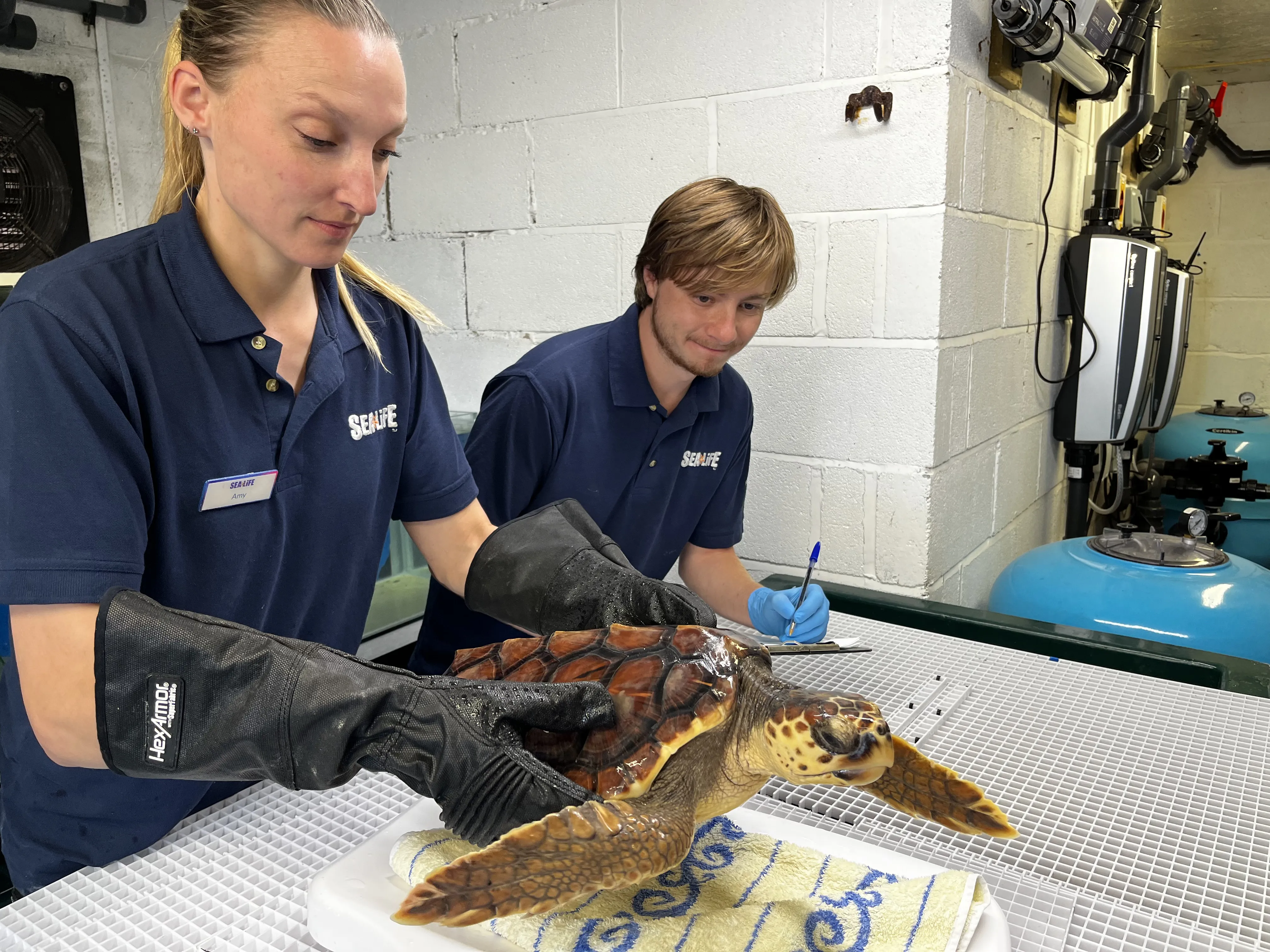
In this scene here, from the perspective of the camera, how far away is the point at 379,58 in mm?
812

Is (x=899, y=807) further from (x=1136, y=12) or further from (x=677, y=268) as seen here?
(x=1136, y=12)

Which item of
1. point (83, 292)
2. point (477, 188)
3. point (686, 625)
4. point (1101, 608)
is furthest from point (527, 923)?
point (477, 188)

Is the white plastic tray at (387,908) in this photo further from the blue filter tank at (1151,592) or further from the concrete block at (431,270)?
the concrete block at (431,270)

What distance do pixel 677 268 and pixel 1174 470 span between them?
2.53 meters

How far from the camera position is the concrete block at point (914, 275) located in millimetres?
1789

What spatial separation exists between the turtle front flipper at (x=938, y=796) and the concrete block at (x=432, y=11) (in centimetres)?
212

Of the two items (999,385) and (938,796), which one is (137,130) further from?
(938,796)

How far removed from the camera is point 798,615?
131 cm

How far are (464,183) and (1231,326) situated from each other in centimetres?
368

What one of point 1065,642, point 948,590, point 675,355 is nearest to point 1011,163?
point 948,590

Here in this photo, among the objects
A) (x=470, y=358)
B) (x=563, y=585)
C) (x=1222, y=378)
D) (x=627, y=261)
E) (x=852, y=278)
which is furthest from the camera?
(x=1222, y=378)

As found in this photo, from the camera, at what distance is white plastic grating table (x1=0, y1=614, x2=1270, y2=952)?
28.2 inches

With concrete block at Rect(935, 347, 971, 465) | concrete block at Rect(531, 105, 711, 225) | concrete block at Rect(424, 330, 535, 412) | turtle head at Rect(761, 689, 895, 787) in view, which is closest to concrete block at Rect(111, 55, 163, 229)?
concrete block at Rect(424, 330, 535, 412)

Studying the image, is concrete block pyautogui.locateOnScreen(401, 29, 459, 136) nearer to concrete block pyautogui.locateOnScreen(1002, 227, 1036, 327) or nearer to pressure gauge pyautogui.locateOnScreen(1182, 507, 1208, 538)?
concrete block pyautogui.locateOnScreen(1002, 227, 1036, 327)
